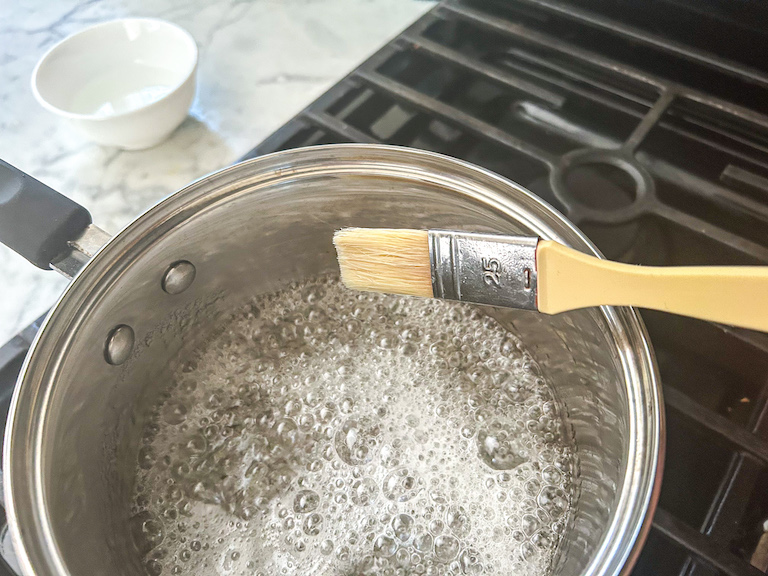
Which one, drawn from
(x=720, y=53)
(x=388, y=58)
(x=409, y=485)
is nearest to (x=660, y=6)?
(x=720, y=53)

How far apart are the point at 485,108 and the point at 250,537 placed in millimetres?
584

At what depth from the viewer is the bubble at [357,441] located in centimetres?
58

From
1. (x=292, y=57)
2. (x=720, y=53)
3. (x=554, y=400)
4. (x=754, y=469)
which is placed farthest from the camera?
(x=292, y=57)

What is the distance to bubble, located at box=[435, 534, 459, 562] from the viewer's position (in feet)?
1.70

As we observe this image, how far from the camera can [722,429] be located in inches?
19.3

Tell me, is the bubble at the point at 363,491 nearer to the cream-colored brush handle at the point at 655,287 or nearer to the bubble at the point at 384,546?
the bubble at the point at 384,546

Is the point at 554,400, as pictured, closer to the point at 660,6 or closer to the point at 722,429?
the point at 722,429

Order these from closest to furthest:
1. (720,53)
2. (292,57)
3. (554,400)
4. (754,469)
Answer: (754,469) < (554,400) < (720,53) < (292,57)

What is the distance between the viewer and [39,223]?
529 mm

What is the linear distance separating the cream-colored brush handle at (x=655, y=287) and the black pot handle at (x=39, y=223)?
0.42 meters

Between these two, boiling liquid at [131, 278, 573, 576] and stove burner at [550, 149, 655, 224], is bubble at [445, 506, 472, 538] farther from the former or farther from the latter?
stove burner at [550, 149, 655, 224]

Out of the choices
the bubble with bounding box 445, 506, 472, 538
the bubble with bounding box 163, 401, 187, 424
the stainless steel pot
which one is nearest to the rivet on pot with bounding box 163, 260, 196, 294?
the stainless steel pot

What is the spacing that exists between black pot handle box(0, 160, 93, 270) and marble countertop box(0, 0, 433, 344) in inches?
5.9

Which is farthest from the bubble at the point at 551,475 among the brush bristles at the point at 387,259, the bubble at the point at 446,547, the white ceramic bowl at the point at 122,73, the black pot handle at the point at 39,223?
the white ceramic bowl at the point at 122,73
